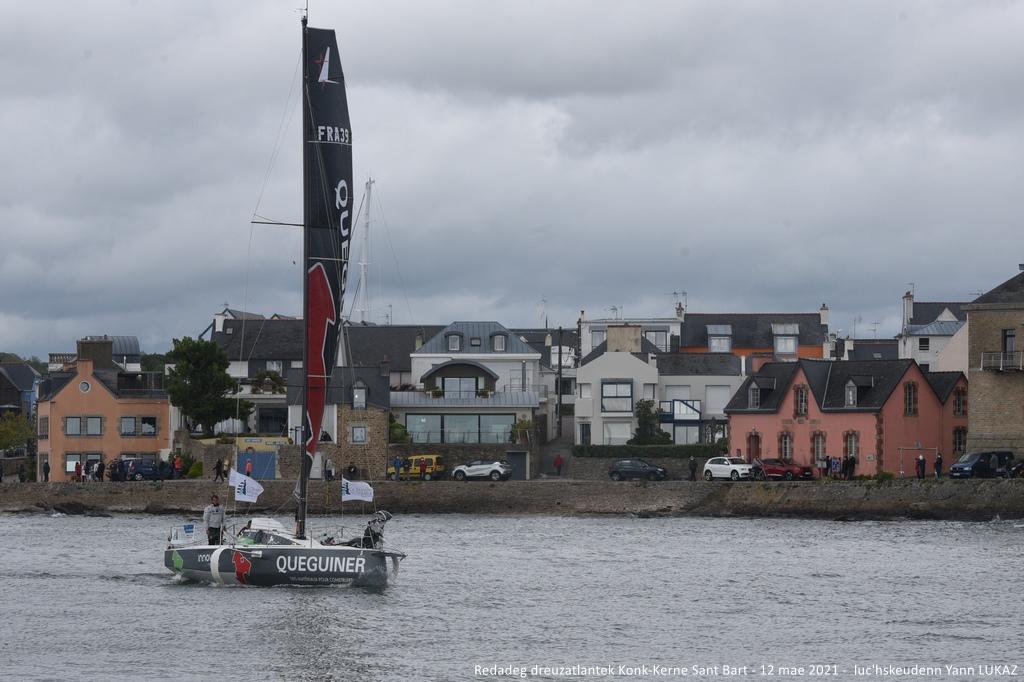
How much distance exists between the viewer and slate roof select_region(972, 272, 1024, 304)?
258 ft

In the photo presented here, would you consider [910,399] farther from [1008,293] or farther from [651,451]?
[651,451]

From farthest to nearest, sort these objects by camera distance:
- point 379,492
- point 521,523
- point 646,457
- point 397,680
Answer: point 646,457 → point 379,492 → point 521,523 → point 397,680

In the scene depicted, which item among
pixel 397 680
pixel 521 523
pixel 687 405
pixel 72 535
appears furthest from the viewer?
pixel 687 405

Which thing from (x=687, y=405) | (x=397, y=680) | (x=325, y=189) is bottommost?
(x=397, y=680)

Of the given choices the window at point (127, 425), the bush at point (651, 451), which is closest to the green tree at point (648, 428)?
the bush at point (651, 451)

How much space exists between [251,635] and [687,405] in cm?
6022

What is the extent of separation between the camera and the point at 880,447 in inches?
3095

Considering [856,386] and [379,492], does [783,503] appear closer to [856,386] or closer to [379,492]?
[856,386]

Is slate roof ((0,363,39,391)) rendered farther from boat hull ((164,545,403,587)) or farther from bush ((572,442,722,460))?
boat hull ((164,545,403,587))

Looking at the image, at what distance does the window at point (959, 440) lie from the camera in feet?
271

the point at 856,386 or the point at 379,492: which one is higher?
the point at 856,386

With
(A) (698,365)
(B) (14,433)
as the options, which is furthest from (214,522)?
(B) (14,433)

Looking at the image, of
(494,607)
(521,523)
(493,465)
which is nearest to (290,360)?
(493,465)

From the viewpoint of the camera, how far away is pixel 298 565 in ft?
146
